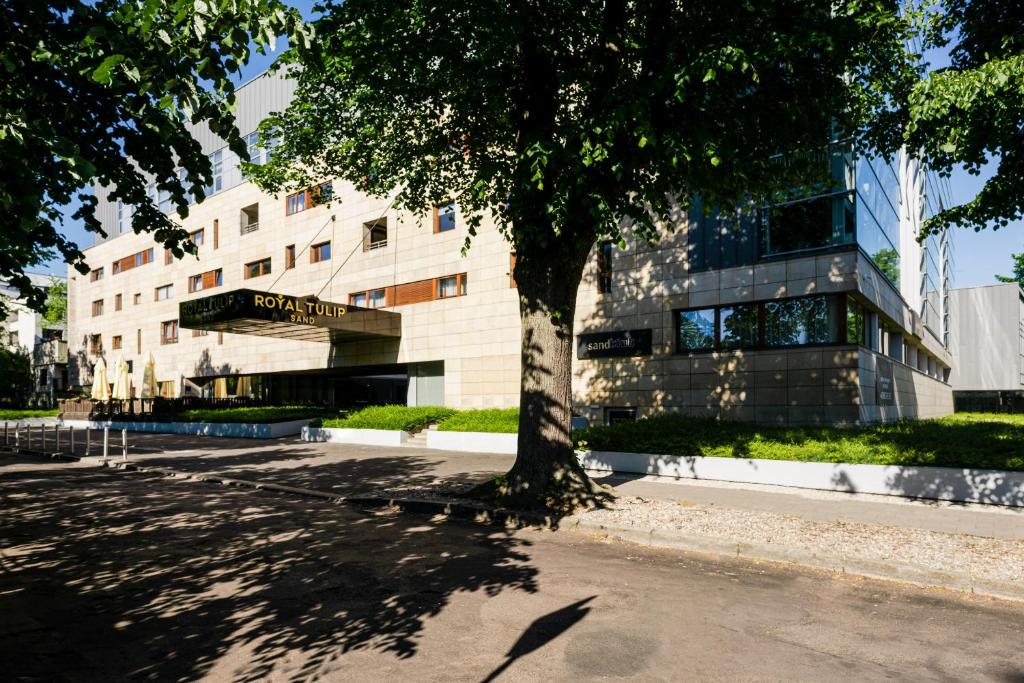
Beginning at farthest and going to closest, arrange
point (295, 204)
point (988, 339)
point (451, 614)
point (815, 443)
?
point (988, 339) < point (295, 204) < point (815, 443) < point (451, 614)

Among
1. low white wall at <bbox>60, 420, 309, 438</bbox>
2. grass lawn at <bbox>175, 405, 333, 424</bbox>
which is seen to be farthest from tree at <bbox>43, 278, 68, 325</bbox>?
grass lawn at <bbox>175, 405, 333, 424</bbox>

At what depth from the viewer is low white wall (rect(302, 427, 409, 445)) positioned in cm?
2100

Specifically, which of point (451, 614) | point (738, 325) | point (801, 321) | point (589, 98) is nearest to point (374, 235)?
point (738, 325)

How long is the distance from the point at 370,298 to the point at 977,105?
2375 centimetres

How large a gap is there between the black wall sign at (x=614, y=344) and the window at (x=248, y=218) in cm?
2381

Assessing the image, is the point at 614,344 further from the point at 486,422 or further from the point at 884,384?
the point at 884,384

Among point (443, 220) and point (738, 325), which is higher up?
point (443, 220)

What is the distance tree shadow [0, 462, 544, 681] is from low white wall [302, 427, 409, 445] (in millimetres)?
10416

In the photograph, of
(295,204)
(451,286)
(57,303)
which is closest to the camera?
(451,286)

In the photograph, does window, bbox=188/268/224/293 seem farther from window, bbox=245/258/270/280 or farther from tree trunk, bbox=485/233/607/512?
tree trunk, bbox=485/233/607/512

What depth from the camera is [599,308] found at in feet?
70.0

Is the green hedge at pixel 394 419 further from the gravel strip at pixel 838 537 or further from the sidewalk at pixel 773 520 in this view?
the gravel strip at pixel 838 537

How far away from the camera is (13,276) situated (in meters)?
9.47

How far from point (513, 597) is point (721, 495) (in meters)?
6.27
